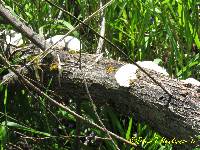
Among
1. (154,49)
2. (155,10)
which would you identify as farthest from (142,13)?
(154,49)

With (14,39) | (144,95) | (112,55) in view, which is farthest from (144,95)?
(14,39)

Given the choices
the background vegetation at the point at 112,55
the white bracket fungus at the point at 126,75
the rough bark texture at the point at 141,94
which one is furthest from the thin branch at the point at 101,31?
the white bracket fungus at the point at 126,75

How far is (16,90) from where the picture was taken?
2363 mm

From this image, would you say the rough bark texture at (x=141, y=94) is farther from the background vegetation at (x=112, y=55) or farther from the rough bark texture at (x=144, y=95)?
the background vegetation at (x=112, y=55)

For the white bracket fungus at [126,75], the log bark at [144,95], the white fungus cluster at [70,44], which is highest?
the white fungus cluster at [70,44]

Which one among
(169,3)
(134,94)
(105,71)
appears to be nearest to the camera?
(134,94)

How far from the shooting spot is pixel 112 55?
2.76 metres

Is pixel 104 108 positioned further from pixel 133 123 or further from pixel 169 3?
pixel 169 3

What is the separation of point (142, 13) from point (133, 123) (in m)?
0.78

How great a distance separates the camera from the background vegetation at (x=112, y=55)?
2.21 m

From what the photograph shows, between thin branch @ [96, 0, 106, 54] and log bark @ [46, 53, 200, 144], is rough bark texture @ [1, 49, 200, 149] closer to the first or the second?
log bark @ [46, 53, 200, 144]

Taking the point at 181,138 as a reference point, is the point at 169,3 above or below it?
above

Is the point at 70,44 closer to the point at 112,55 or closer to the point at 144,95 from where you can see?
the point at 112,55

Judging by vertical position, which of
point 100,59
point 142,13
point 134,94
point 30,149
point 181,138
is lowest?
point 30,149
